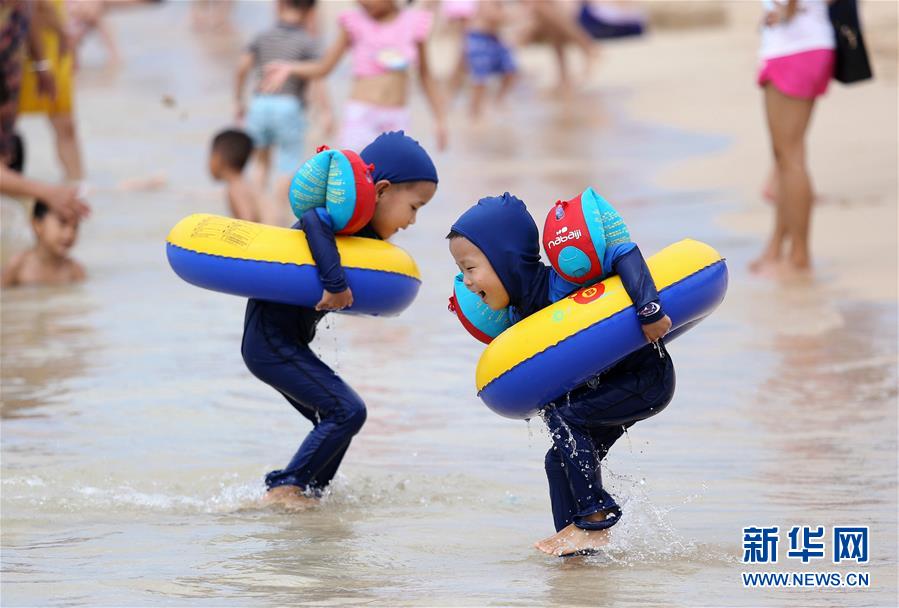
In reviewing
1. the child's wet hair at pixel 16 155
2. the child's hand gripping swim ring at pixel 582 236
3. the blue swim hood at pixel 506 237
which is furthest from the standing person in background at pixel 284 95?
the child's hand gripping swim ring at pixel 582 236

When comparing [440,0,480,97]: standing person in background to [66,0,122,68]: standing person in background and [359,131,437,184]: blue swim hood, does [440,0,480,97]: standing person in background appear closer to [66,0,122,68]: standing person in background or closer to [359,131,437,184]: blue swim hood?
[66,0,122,68]: standing person in background

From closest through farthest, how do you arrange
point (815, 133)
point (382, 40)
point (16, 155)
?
point (16, 155)
point (382, 40)
point (815, 133)

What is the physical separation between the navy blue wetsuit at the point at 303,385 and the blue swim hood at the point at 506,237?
865mm

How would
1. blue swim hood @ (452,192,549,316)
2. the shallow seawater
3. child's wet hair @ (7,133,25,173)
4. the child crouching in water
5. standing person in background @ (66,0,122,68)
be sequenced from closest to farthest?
the shallow seawater → blue swim hood @ (452,192,549,316) → the child crouching in water → child's wet hair @ (7,133,25,173) → standing person in background @ (66,0,122,68)

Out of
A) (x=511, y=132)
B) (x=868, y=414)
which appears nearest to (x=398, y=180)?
(x=868, y=414)

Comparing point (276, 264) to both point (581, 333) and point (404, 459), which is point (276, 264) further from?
point (581, 333)

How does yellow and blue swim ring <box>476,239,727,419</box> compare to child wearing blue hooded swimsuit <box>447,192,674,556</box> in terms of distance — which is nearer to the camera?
yellow and blue swim ring <box>476,239,727,419</box>

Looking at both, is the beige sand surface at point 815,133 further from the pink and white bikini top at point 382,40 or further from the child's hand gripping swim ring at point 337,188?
the child's hand gripping swim ring at point 337,188

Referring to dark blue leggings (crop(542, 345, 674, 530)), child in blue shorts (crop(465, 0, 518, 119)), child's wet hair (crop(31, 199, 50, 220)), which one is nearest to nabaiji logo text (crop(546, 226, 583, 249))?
dark blue leggings (crop(542, 345, 674, 530))

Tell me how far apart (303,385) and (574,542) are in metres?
1.23

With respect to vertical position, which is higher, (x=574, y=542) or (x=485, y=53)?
(x=574, y=542)

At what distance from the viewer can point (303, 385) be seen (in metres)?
5.44

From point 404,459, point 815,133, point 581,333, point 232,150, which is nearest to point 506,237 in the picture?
point 581,333

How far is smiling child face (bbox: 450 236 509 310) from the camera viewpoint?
4.65 m
